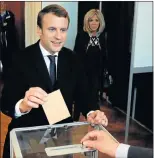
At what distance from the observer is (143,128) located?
10.8ft

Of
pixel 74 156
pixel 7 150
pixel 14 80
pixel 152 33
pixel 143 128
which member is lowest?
pixel 143 128

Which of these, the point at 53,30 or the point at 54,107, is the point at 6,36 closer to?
the point at 53,30

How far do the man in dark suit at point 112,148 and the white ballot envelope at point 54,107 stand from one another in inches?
5.5

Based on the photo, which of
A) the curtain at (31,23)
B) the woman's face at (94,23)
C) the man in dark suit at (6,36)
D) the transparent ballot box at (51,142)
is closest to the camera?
the transparent ballot box at (51,142)

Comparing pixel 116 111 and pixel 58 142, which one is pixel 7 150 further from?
pixel 116 111

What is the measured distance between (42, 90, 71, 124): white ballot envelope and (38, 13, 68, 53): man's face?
11.6 inches

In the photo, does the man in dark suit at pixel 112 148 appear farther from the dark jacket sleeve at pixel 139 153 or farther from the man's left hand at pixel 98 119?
the man's left hand at pixel 98 119

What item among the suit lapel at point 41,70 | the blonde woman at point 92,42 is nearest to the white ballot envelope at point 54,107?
the suit lapel at point 41,70

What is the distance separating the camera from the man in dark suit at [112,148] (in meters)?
0.92

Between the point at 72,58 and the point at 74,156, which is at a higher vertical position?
the point at 72,58

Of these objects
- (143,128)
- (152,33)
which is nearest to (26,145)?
(152,33)

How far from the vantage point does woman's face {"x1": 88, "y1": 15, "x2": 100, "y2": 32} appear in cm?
297

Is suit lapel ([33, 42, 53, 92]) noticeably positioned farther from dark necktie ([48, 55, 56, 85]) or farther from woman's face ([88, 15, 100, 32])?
woman's face ([88, 15, 100, 32])

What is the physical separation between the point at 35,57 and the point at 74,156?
52 cm
